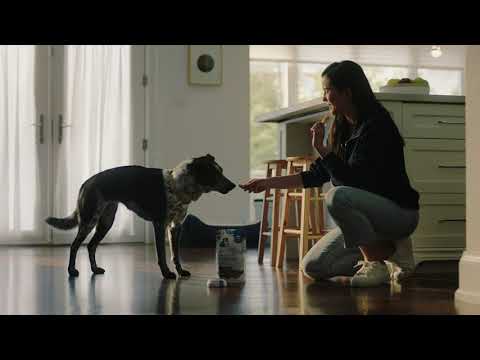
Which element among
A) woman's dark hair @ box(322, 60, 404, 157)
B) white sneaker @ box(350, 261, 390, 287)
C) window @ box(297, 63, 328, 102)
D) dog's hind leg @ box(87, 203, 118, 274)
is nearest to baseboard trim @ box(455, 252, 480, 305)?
white sneaker @ box(350, 261, 390, 287)

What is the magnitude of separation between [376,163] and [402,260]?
521 millimetres

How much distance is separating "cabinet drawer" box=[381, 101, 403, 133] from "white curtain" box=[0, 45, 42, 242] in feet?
11.5

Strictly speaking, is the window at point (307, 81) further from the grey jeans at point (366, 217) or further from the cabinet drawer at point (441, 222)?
the grey jeans at point (366, 217)

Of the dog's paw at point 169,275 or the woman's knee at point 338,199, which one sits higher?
the woman's knee at point 338,199

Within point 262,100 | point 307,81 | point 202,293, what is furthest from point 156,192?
point 307,81

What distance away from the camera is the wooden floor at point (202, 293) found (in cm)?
243

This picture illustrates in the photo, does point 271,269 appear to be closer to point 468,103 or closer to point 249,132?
point 468,103

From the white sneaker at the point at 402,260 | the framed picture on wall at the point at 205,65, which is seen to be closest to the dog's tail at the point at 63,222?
the white sneaker at the point at 402,260

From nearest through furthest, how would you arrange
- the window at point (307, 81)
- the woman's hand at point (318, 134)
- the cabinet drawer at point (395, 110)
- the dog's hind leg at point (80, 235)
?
the woman's hand at point (318, 134) < the dog's hind leg at point (80, 235) < the cabinet drawer at point (395, 110) < the window at point (307, 81)

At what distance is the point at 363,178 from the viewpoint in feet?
10.2

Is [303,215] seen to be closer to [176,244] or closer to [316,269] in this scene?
[316,269]

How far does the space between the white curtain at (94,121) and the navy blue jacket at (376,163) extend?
11.4ft

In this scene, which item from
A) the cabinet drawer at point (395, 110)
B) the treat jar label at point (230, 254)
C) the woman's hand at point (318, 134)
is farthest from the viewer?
the cabinet drawer at point (395, 110)
